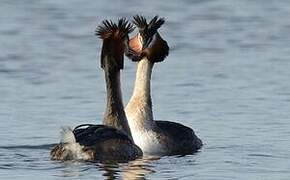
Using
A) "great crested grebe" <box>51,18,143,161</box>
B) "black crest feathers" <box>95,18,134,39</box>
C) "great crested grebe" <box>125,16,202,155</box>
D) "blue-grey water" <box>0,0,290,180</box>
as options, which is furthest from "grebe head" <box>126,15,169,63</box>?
"blue-grey water" <box>0,0,290,180</box>

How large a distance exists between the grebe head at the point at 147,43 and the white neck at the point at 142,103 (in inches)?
3.8

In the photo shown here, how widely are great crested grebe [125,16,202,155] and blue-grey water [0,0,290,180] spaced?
298 mm

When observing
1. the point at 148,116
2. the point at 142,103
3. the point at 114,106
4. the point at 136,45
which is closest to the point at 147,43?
the point at 136,45

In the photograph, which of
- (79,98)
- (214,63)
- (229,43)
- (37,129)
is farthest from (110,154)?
(229,43)

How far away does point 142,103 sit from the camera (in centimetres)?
1563

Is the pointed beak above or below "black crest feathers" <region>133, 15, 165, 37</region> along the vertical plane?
below

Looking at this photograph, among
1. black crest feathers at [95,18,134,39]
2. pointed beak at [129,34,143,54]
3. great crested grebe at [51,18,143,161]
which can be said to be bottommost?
great crested grebe at [51,18,143,161]

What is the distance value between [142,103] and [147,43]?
685 mm

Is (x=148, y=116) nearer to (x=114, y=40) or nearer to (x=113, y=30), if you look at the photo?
(x=114, y=40)

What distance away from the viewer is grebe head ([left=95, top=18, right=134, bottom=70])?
14914mm

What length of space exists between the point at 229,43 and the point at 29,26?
11.2 ft

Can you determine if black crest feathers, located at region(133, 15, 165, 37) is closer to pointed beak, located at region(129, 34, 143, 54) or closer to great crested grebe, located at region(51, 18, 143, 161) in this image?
pointed beak, located at region(129, 34, 143, 54)

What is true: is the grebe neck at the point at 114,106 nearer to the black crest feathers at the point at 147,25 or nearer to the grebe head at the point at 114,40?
the grebe head at the point at 114,40

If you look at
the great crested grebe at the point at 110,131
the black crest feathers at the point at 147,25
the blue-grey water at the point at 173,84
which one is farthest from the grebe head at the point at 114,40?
the blue-grey water at the point at 173,84
